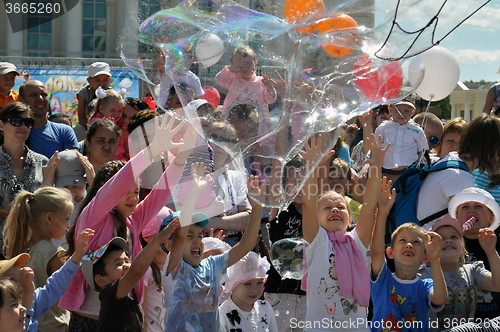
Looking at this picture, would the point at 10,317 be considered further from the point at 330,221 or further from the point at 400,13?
the point at 400,13

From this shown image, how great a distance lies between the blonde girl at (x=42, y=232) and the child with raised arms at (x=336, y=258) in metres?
1.42

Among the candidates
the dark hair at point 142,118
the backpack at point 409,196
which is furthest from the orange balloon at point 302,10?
the backpack at point 409,196

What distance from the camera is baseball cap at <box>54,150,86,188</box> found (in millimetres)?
3949

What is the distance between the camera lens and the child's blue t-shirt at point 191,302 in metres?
2.90

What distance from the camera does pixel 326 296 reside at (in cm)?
325

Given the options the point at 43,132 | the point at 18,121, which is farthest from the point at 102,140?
the point at 43,132

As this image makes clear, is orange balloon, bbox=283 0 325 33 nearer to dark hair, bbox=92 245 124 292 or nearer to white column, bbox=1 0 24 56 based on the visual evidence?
dark hair, bbox=92 245 124 292

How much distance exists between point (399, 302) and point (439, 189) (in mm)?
875

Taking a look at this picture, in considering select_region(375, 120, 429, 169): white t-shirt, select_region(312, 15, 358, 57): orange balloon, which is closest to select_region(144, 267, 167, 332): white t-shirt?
select_region(312, 15, 358, 57): orange balloon

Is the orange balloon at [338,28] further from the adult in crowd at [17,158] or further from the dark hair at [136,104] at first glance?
the dark hair at [136,104]

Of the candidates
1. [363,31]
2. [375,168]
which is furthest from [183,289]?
[363,31]

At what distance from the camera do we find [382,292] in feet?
10.9

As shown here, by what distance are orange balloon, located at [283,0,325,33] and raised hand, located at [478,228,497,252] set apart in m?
1.59

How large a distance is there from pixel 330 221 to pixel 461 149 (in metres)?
1.21
